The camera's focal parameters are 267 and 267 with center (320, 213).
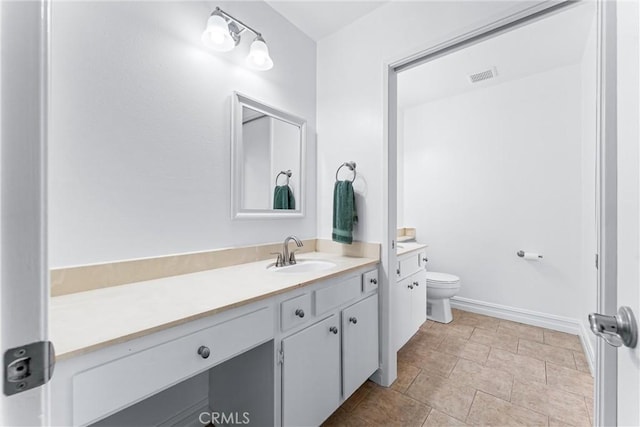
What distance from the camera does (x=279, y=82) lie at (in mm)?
1925

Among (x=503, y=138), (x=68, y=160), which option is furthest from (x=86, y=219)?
(x=503, y=138)

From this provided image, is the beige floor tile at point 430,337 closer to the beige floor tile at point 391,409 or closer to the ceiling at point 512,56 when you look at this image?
the beige floor tile at point 391,409

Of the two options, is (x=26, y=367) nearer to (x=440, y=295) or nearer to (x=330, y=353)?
(x=330, y=353)

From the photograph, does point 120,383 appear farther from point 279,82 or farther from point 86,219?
point 279,82

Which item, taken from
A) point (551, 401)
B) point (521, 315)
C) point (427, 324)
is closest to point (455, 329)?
point (427, 324)

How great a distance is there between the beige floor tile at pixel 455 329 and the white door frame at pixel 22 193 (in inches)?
112

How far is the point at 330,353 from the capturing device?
4.63 ft

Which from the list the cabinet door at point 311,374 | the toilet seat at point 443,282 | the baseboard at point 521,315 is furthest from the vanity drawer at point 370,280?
the baseboard at point 521,315

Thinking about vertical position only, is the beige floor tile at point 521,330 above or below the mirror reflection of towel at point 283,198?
below

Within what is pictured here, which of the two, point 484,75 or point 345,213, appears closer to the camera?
point 345,213

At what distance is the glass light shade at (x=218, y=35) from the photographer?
55.7 inches

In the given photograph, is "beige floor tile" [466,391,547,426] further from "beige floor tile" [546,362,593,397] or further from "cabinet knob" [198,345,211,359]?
"cabinet knob" [198,345,211,359]

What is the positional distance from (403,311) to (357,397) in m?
0.69

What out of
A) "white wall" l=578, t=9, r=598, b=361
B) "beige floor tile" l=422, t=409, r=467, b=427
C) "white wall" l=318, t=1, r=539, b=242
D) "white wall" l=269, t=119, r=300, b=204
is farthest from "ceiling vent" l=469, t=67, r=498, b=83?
"beige floor tile" l=422, t=409, r=467, b=427
